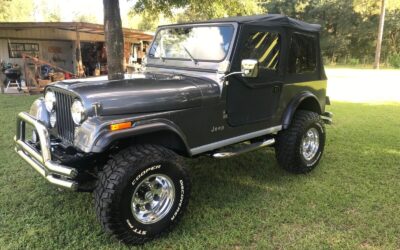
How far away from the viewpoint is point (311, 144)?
4801 mm

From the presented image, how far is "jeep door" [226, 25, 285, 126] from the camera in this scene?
369cm

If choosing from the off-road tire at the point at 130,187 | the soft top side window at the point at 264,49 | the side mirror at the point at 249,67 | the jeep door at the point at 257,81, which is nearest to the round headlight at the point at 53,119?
the off-road tire at the point at 130,187

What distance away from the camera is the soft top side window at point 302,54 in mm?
4336

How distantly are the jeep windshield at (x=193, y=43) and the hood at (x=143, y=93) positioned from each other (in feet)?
1.18

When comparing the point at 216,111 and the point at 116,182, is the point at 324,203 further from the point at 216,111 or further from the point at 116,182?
the point at 116,182

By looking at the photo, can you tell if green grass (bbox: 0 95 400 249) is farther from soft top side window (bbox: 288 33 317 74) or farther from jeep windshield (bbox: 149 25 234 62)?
jeep windshield (bbox: 149 25 234 62)

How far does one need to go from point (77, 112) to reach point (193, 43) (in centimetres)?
169

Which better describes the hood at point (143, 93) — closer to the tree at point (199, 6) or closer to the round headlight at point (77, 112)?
the round headlight at point (77, 112)

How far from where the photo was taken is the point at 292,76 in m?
4.36

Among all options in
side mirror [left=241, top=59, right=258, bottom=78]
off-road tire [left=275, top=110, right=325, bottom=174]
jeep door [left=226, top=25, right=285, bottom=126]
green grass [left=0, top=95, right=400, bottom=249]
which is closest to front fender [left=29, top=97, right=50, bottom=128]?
green grass [left=0, top=95, right=400, bottom=249]

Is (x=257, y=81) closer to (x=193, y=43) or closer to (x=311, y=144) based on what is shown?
(x=193, y=43)

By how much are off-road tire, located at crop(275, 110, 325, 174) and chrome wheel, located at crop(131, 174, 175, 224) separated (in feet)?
6.11

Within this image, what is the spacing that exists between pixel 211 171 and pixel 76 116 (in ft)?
7.26

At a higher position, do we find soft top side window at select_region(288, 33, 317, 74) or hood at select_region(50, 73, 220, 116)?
soft top side window at select_region(288, 33, 317, 74)
